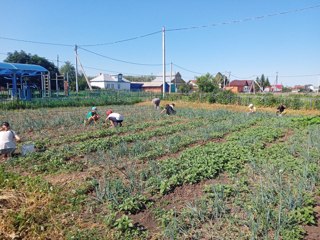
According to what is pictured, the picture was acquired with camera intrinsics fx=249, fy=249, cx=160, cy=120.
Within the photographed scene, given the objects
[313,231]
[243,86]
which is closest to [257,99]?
[313,231]

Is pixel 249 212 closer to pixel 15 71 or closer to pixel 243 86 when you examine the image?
pixel 15 71

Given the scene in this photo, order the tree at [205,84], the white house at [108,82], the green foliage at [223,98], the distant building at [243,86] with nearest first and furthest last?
1. the green foliage at [223,98]
2. the tree at [205,84]
3. the white house at [108,82]
4. the distant building at [243,86]

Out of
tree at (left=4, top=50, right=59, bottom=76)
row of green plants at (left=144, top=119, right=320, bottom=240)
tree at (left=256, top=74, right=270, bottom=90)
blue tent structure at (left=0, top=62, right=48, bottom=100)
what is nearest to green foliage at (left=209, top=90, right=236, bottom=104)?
blue tent structure at (left=0, top=62, right=48, bottom=100)

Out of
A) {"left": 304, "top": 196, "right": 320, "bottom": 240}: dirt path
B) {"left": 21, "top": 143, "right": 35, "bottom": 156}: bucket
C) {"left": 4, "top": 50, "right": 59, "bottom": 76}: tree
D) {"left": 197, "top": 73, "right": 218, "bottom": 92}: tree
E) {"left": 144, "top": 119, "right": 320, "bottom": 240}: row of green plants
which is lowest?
{"left": 304, "top": 196, "right": 320, "bottom": 240}: dirt path

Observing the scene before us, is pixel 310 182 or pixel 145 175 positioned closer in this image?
pixel 310 182

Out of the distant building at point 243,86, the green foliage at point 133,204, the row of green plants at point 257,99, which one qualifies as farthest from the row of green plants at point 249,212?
the distant building at point 243,86

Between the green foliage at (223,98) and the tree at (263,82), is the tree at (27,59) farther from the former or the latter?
the tree at (263,82)

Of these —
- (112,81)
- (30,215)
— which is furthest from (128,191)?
(112,81)

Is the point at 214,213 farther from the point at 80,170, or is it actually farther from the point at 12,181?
the point at 12,181

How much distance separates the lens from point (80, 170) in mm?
5598

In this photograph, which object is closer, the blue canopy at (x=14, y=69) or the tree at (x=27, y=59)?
the blue canopy at (x=14, y=69)

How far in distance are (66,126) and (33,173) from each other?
643 centimetres

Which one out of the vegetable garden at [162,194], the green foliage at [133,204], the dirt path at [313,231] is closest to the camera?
the dirt path at [313,231]

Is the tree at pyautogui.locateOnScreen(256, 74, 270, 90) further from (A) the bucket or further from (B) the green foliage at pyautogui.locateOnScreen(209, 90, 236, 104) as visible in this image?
(A) the bucket
